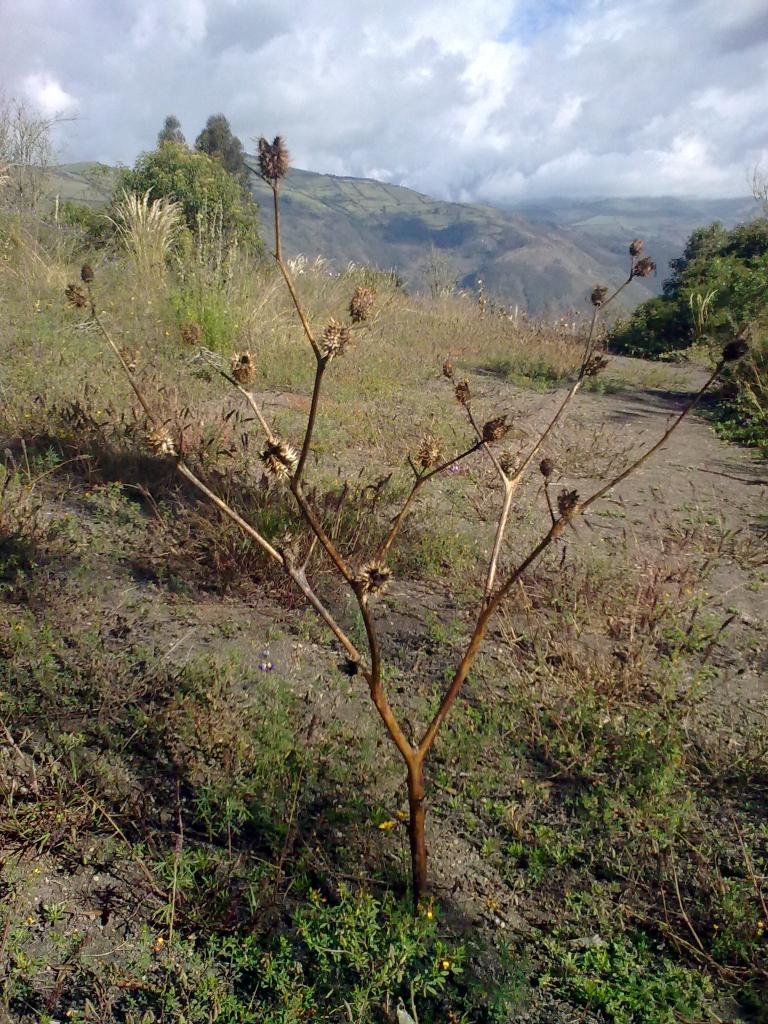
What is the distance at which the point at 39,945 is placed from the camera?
1.76 m

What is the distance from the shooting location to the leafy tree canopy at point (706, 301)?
31.0 feet

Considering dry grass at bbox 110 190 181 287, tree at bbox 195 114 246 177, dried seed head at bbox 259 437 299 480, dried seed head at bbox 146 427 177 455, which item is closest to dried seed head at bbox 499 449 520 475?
dried seed head at bbox 259 437 299 480

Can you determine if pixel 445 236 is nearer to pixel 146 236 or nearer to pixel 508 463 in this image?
pixel 146 236

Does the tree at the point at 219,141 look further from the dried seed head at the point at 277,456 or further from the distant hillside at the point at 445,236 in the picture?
the distant hillside at the point at 445,236

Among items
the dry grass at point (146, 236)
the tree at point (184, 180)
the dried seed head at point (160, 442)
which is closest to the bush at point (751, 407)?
the dried seed head at point (160, 442)

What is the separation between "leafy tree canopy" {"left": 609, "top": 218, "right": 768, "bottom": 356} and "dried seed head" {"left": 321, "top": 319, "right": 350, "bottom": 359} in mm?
8370

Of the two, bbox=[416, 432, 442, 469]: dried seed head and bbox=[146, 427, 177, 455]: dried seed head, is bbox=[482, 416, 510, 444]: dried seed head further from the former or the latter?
bbox=[146, 427, 177, 455]: dried seed head

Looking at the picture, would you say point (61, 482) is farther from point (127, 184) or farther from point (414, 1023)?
point (127, 184)

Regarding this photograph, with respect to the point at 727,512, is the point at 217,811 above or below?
below

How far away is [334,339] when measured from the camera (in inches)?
55.2

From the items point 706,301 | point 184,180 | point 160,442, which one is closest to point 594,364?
point 160,442

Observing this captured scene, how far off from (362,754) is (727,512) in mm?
3213

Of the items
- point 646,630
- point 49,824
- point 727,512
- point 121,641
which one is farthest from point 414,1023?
point 727,512

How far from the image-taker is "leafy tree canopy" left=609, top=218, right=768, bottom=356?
944cm
